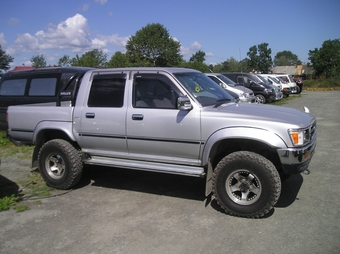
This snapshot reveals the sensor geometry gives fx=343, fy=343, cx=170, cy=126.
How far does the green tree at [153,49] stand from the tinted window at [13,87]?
5500 cm

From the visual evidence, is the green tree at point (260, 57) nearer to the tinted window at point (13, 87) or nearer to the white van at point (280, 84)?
the white van at point (280, 84)

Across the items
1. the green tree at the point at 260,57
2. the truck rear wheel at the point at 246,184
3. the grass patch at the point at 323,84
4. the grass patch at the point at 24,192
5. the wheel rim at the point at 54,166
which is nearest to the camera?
the truck rear wheel at the point at 246,184

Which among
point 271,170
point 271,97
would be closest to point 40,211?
point 271,170

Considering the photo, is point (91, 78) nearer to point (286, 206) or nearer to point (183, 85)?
point (183, 85)

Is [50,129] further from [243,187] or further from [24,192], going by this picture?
[243,187]

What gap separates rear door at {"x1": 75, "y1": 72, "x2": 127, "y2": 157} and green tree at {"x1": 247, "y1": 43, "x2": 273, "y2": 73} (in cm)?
8093

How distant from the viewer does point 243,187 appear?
14.9 feet

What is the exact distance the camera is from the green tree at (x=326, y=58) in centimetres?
5553

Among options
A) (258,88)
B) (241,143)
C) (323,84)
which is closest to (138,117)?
(241,143)

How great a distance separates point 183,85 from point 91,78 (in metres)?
1.70

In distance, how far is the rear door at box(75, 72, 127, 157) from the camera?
534 cm

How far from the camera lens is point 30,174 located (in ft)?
22.7

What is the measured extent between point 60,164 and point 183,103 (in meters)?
2.67

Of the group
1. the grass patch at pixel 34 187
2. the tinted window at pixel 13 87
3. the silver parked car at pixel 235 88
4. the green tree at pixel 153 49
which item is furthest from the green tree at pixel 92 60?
the grass patch at pixel 34 187
